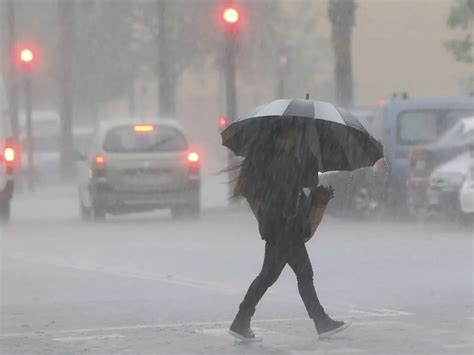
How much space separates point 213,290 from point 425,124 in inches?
467

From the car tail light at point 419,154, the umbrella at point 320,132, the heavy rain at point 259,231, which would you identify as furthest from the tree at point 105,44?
the umbrella at point 320,132

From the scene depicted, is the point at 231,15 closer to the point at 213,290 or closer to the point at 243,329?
the point at 213,290

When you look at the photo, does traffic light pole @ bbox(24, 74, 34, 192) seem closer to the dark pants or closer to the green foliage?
the green foliage

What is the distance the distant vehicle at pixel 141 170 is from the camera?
28.3 meters

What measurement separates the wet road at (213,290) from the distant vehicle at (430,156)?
19.6 inches

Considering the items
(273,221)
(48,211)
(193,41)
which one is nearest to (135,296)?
(273,221)

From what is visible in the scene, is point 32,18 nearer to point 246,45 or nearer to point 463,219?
point 246,45

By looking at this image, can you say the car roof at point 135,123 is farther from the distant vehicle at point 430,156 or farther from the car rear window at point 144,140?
the distant vehicle at point 430,156

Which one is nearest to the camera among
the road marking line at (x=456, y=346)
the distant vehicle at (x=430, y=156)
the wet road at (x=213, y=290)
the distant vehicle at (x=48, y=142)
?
the road marking line at (x=456, y=346)

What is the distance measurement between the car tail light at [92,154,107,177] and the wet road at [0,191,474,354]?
51.0 inches

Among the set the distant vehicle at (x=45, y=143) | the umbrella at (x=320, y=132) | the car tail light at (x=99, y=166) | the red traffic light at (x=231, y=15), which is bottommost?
the distant vehicle at (x=45, y=143)

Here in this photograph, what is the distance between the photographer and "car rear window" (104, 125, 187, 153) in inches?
1125

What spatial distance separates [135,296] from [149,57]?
6396cm

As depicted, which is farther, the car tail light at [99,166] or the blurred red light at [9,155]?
the car tail light at [99,166]
